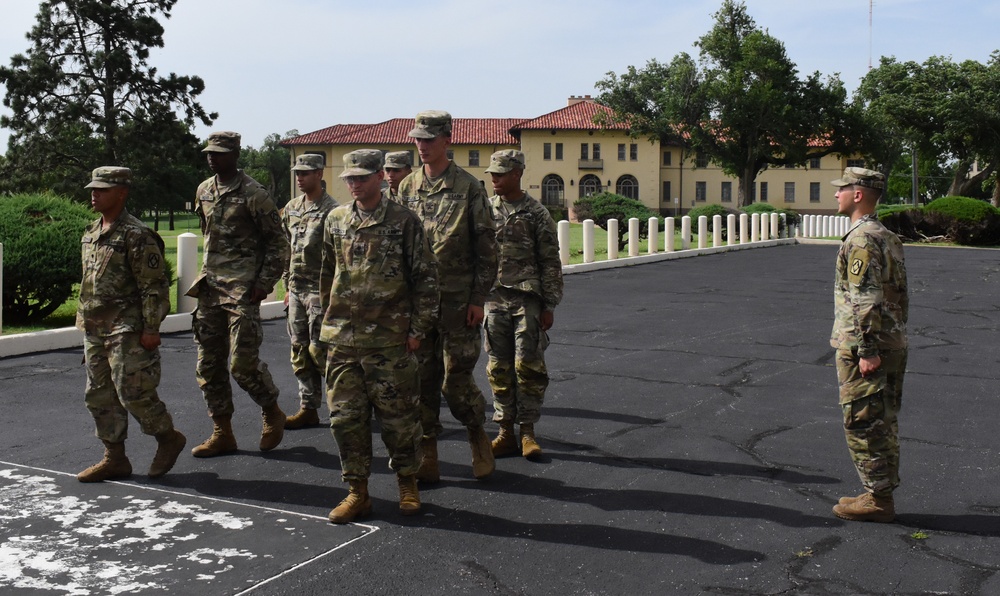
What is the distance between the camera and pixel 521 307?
695cm

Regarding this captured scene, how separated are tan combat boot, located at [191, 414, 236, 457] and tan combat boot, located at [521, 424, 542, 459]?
1923mm

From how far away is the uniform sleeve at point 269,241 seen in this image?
22.8 ft

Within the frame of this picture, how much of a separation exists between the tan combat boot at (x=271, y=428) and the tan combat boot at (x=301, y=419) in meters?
0.64

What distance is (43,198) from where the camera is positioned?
1324 centimetres

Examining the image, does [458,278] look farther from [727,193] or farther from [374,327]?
[727,193]

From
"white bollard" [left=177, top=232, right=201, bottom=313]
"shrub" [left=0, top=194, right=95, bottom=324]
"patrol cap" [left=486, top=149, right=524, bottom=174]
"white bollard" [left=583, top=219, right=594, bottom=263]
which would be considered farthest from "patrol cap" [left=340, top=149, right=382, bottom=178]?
"white bollard" [left=583, top=219, right=594, bottom=263]

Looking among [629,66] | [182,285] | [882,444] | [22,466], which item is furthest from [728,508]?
[629,66]

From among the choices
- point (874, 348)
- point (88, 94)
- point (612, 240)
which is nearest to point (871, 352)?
point (874, 348)

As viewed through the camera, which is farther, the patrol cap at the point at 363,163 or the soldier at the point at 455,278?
the soldier at the point at 455,278

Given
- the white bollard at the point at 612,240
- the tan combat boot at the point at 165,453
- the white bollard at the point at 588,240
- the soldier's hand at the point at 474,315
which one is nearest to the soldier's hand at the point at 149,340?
the tan combat boot at the point at 165,453

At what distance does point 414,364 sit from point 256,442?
2.18 metres

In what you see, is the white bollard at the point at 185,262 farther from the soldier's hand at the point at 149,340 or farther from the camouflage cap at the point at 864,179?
the camouflage cap at the point at 864,179

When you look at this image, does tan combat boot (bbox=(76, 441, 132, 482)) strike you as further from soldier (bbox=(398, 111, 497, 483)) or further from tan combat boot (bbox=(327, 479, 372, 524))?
soldier (bbox=(398, 111, 497, 483))

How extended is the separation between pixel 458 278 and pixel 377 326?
3.21 feet
